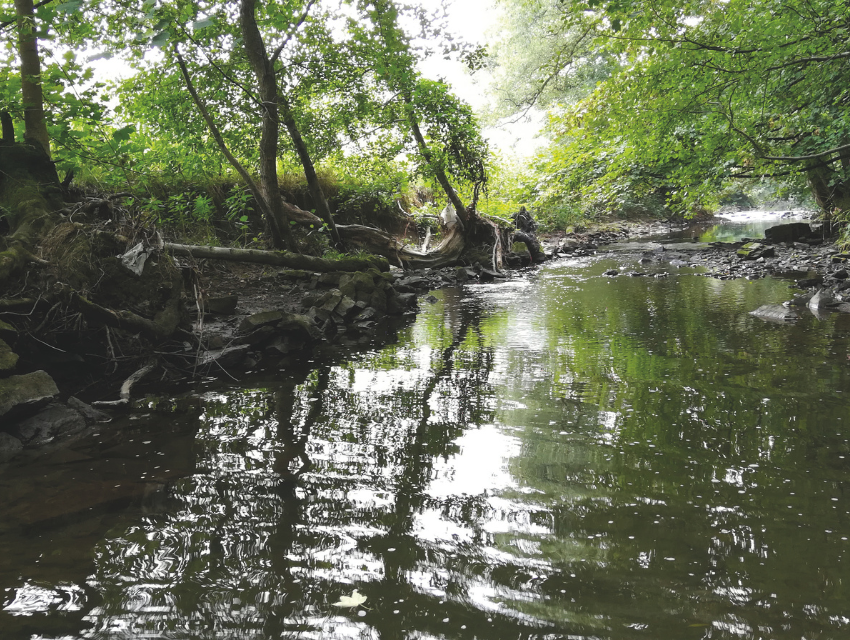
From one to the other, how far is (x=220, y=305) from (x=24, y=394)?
4.03 m

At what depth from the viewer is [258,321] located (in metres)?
6.63

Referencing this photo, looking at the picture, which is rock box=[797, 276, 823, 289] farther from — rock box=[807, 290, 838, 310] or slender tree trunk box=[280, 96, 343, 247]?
slender tree trunk box=[280, 96, 343, 247]

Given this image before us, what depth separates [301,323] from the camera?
6867 millimetres

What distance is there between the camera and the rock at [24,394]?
3.78m

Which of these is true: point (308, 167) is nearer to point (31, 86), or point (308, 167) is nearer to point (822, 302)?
point (31, 86)

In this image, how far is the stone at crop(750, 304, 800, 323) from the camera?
6828mm

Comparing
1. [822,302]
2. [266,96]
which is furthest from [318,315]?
[822,302]

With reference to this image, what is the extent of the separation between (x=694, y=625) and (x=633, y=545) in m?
0.49

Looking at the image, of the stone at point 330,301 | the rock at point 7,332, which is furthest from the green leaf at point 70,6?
the stone at point 330,301

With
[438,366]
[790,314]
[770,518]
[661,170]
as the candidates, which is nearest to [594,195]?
[661,170]

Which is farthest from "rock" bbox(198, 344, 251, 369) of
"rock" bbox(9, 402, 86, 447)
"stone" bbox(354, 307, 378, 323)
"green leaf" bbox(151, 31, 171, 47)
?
"green leaf" bbox(151, 31, 171, 47)

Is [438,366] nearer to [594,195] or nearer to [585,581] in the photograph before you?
[585,581]

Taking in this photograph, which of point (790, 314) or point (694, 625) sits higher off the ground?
point (790, 314)

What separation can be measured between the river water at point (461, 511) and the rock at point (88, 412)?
24 centimetres
